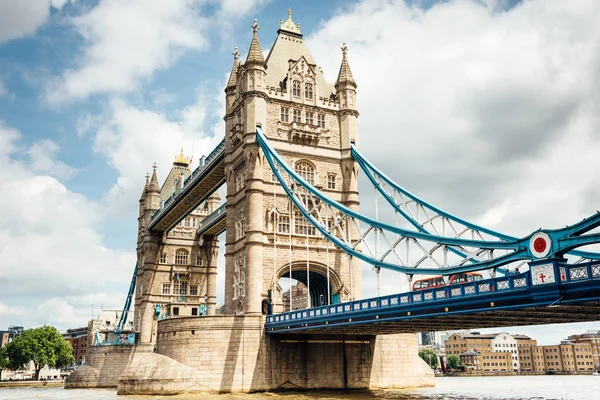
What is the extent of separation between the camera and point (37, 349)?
3376 inches

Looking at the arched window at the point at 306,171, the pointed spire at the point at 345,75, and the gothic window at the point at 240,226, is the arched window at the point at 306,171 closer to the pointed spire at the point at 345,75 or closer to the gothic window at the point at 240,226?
the gothic window at the point at 240,226

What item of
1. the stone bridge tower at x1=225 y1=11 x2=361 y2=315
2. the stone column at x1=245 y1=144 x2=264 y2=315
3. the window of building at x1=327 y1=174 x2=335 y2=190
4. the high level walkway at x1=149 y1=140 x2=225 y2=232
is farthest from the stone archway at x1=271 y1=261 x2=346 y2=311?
the high level walkway at x1=149 y1=140 x2=225 y2=232

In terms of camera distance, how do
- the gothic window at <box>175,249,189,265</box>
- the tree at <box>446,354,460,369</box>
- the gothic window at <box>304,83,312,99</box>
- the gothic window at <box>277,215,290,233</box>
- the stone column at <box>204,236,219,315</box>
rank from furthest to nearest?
the tree at <box>446,354,460,369</box>
the gothic window at <box>175,249,189,265</box>
the stone column at <box>204,236,219,315</box>
the gothic window at <box>304,83,312,99</box>
the gothic window at <box>277,215,290,233</box>

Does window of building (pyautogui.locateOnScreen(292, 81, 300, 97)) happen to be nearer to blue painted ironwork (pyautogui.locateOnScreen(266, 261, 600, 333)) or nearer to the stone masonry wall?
the stone masonry wall

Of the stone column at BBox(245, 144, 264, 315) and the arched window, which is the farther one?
the arched window

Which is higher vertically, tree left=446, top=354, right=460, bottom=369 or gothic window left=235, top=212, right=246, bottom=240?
gothic window left=235, top=212, right=246, bottom=240

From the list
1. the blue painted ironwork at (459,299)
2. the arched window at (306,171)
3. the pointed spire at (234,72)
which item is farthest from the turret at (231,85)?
the blue painted ironwork at (459,299)

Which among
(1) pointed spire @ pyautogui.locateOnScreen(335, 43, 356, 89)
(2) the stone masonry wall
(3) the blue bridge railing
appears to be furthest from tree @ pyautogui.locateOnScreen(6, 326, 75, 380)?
(1) pointed spire @ pyautogui.locateOnScreen(335, 43, 356, 89)

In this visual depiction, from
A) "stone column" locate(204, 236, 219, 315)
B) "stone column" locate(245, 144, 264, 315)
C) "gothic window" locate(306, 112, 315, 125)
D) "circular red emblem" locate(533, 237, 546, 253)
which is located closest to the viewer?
"circular red emblem" locate(533, 237, 546, 253)

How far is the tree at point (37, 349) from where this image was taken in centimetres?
8550

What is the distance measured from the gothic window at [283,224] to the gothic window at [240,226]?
96.7 inches

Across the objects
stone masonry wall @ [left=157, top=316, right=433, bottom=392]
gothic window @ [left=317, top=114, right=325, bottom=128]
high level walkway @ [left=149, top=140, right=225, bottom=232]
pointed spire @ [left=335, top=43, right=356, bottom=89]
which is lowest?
stone masonry wall @ [left=157, top=316, right=433, bottom=392]

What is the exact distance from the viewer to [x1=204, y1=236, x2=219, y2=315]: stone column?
71562 millimetres

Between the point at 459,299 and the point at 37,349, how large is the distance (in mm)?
77169
